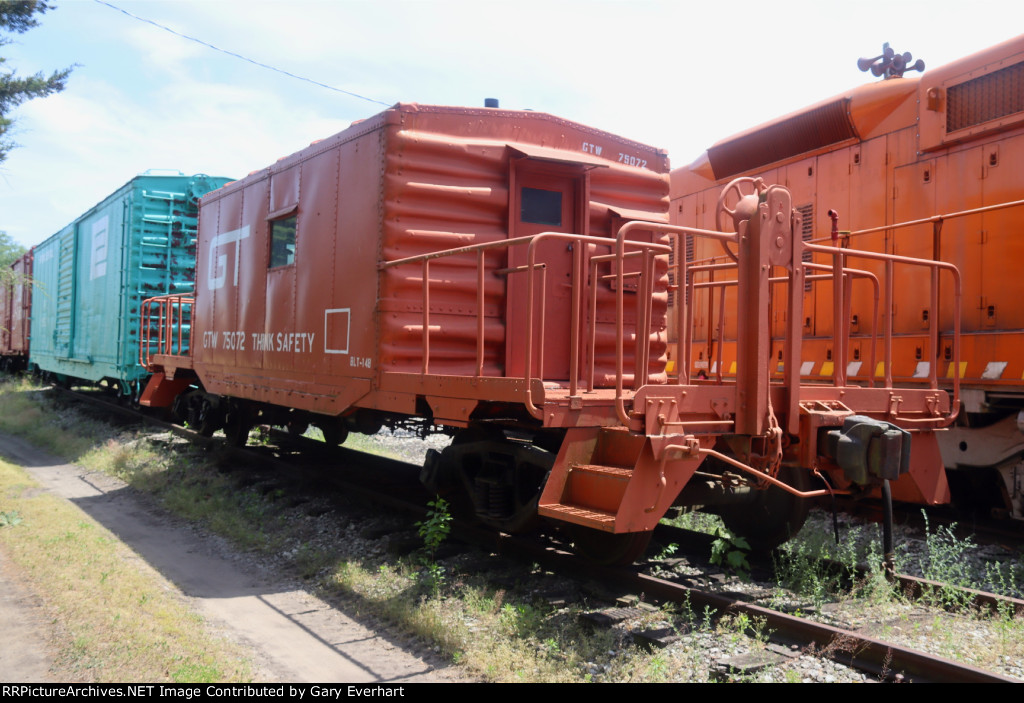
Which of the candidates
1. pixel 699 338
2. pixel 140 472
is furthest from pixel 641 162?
pixel 140 472

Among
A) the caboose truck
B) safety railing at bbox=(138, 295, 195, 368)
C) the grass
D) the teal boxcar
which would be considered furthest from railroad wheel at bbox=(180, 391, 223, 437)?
the grass

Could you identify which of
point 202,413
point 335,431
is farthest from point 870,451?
point 202,413

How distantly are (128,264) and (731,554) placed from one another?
38.6ft

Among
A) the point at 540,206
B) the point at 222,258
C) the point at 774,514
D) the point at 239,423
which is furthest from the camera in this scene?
the point at 239,423

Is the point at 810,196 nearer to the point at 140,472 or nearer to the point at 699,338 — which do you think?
the point at 699,338

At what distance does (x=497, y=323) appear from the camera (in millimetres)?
6234

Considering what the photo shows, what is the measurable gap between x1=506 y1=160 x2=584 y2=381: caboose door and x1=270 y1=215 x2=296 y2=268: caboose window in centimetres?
263

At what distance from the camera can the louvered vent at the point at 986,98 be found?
6785mm

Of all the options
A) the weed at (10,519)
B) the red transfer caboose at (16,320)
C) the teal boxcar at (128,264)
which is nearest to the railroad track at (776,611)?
the weed at (10,519)

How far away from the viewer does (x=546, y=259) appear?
6422mm

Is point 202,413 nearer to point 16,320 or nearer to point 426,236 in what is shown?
point 426,236

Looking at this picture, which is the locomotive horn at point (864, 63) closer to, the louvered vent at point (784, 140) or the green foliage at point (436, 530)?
the louvered vent at point (784, 140)

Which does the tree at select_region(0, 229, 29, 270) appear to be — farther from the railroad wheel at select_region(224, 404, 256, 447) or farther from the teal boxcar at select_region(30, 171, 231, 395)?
the railroad wheel at select_region(224, 404, 256, 447)

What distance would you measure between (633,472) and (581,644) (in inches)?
41.5
